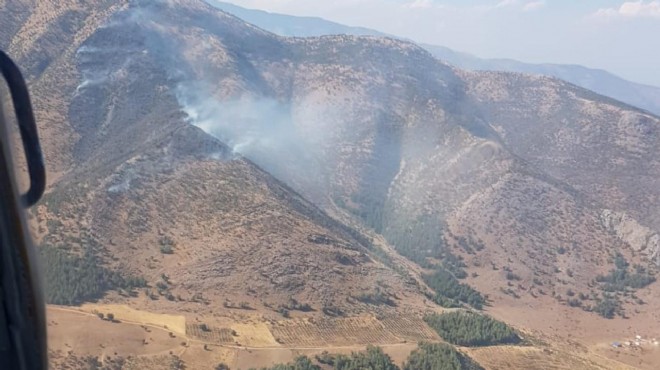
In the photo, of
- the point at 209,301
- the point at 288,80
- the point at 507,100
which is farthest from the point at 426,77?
the point at 209,301

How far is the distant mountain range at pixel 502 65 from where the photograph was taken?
566 ft

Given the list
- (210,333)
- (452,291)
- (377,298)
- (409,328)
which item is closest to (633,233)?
(452,291)

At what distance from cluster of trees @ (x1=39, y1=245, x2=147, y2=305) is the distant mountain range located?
151295mm

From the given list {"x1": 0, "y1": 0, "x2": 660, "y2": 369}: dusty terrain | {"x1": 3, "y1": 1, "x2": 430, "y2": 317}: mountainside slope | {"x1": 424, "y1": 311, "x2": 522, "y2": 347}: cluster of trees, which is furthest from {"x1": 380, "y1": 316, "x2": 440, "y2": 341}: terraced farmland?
{"x1": 3, "y1": 1, "x2": 430, "y2": 317}: mountainside slope

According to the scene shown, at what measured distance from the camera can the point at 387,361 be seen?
25.6 metres

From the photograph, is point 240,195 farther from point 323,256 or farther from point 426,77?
point 426,77

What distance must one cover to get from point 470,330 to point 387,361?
8225 millimetres

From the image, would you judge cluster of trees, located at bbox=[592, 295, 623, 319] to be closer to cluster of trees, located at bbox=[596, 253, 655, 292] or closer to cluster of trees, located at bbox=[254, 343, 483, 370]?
cluster of trees, located at bbox=[596, 253, 655, 292]

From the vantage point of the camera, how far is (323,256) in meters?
35.1

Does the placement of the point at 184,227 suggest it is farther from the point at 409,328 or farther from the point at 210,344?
the point at 409,328

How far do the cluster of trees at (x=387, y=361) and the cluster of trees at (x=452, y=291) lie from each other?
9.99m

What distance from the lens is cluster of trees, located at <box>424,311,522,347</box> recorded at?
103ft

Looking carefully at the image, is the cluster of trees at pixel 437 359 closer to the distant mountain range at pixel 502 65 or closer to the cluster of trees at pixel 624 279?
the cluster of trees at pixel 624 279

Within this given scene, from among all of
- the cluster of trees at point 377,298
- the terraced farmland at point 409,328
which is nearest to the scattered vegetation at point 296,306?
the cluster of trees at point 377,298
